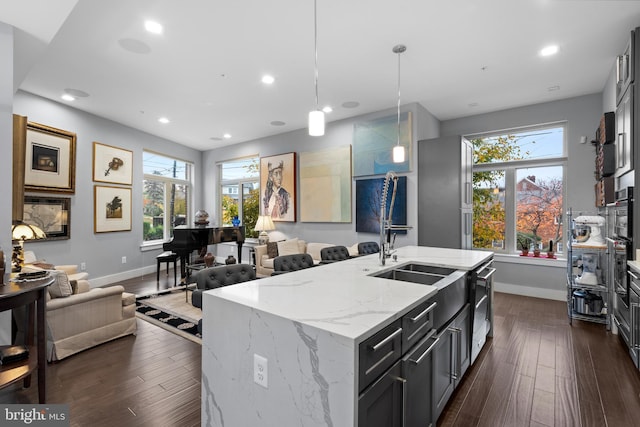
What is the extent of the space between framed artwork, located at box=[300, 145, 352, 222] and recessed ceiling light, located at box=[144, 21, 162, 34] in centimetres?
352

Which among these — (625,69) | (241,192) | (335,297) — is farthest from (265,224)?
(625,69)

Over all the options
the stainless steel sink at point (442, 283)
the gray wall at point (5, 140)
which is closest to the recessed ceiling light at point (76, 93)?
the gray wall at point (5, 140)

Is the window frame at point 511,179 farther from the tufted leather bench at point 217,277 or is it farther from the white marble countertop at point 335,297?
the tufted leather bench at point 217,277

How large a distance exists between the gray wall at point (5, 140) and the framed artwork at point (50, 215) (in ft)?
10.1

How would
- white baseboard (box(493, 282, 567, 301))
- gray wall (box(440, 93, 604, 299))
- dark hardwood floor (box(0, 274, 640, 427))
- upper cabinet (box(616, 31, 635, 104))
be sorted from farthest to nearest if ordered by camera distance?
white baseboard (box(493, 282, 567, 301)) → gray wall (box(440, 93, 604, 299)) → upper cabinet (box(616, 31, 635, 104)) → dark hardwood floor (box(0, 274, 640, 427))

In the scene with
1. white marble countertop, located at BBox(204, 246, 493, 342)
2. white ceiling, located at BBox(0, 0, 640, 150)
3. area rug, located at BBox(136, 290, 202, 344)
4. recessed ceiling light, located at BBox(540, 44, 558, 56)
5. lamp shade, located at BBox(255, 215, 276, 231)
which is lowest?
area rug, located at BBox(136, 290, 202, 344)

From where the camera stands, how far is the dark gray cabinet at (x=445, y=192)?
468 centimetres

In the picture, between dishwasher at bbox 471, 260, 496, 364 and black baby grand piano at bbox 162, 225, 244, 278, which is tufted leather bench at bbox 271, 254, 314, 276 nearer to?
dishwasher at bbox 471, 260, 496, 364

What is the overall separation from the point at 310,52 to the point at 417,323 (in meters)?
3.14

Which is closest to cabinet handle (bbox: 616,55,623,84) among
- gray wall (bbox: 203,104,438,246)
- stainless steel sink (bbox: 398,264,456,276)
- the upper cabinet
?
the upper cabinet

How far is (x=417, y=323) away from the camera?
1532 millimetres

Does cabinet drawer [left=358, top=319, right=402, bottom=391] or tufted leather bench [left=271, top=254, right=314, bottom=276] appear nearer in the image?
cabinet drawer [left=358, top=319, right=402, bottom=391]

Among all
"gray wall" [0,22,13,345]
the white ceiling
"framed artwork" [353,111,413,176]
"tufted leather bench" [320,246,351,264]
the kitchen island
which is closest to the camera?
the kitchen island

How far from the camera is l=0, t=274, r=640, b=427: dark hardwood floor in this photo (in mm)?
2006
